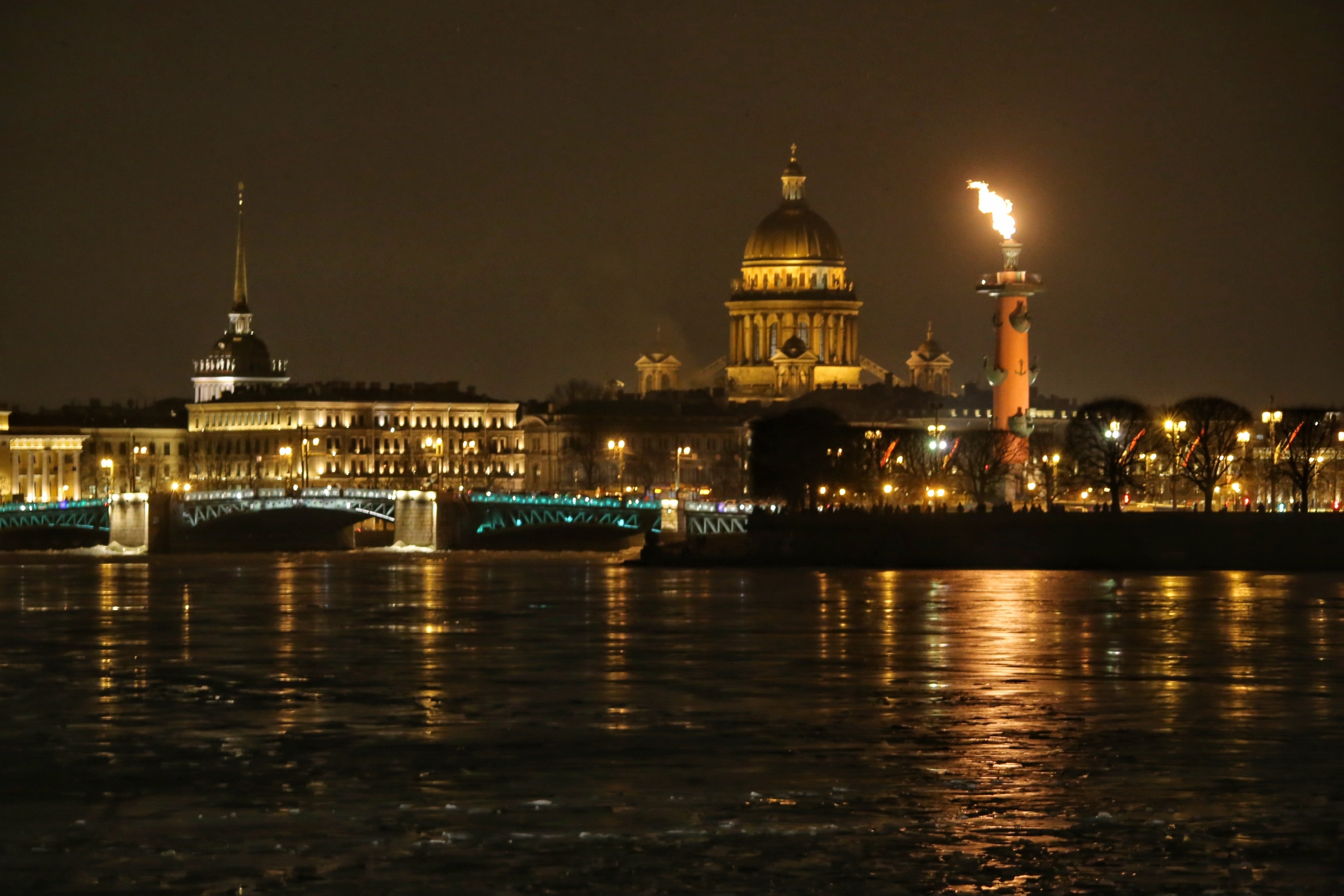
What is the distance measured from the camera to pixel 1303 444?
285ft

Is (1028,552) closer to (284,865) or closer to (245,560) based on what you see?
(245,560)

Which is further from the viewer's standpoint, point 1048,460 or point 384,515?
point 384,515

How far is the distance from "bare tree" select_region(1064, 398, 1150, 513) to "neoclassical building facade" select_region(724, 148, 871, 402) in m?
80.3

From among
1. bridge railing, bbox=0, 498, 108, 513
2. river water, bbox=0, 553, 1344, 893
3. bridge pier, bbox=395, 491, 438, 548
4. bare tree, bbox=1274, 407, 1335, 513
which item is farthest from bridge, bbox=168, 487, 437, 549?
river water, bbox=0, 553, 1344, 893

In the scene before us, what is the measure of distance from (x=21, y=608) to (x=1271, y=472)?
43764 mm

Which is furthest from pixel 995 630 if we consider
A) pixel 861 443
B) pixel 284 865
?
pixel 861 443

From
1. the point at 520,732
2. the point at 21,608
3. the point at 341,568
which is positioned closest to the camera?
the point at 520,732

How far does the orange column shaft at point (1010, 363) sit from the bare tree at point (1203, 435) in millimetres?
7846

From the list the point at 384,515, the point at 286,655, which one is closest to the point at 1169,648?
the point at 286,655

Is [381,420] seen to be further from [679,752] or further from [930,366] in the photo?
[679,752]

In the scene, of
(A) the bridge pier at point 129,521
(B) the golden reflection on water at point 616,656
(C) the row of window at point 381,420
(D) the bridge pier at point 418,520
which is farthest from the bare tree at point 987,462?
(C) the row of window at point 381,420

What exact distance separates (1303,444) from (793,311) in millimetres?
91295

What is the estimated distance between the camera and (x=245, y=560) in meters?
86.6

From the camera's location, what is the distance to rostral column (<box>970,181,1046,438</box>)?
98375 mm
